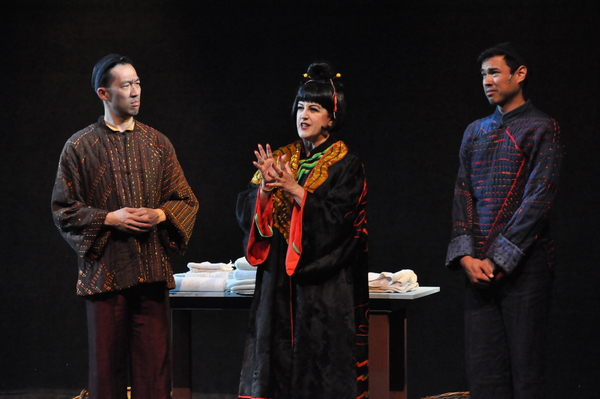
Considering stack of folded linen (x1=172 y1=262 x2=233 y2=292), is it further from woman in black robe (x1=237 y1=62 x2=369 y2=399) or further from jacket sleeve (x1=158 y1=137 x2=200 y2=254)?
woman in black robe (x1=237 y1=62 x2=369 y2=399)

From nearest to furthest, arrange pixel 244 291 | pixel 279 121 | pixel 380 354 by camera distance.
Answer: pixel 380 354, pixel 244 291, pixel 279 121

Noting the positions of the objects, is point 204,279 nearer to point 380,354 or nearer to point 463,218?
point 380,354

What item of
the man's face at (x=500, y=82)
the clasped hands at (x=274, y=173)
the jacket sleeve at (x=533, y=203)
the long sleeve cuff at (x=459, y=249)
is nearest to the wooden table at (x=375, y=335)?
the long sleeve cuff at (x=459, y=249)

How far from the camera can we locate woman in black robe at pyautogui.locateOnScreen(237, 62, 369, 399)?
2.64 metres

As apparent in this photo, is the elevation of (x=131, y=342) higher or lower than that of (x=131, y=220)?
lower

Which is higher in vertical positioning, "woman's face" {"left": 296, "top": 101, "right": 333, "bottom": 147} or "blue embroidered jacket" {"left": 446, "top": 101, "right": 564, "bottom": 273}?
"woman's face" {"left": 296, "top": 101, "right": 333, "bottom": 147}

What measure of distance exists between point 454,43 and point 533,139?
1355 mm

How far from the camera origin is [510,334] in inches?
107

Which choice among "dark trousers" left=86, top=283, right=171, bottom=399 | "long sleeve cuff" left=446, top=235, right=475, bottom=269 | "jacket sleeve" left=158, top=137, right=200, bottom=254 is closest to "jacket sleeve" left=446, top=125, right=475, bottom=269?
"long sleeve cuff" left=446, top=235, right=475, bottom=269

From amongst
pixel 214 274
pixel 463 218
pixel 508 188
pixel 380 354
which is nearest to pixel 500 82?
pixel 508 188

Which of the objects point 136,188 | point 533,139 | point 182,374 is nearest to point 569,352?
point 533,139

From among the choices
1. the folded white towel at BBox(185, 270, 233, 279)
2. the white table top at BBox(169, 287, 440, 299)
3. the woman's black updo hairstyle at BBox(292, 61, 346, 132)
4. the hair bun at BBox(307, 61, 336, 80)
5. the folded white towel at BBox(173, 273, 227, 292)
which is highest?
the hair bun at BBox(307, 61, 336, 80)

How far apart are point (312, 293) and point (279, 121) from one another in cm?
170

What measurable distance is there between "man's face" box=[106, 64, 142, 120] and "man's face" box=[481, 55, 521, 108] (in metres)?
1.38
